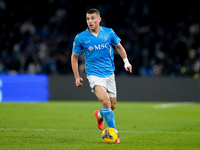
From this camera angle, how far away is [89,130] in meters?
9.89

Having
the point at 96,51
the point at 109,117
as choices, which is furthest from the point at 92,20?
the point at 109,117

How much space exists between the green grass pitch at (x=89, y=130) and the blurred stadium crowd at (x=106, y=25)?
7.84m

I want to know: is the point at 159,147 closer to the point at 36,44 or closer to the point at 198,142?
the point at 198,142

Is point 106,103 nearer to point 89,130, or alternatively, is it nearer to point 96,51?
point 96,51

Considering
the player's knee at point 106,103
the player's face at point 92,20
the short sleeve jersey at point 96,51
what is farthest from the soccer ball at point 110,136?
the player's face at point 92,20

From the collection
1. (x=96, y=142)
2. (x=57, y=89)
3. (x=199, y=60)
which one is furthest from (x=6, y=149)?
(x=199, y=60)

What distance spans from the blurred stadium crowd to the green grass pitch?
784cm

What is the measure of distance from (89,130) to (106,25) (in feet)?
50.8

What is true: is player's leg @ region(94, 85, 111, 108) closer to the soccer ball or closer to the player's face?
the soccer ball

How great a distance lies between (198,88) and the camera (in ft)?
63.2

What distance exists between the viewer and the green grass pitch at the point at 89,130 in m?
7.61

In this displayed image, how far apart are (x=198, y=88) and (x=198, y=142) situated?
11541 mm

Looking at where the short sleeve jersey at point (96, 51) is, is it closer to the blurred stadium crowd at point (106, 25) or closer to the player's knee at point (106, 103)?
the player's knee at point (106, 103)

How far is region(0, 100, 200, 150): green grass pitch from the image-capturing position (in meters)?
7.61
